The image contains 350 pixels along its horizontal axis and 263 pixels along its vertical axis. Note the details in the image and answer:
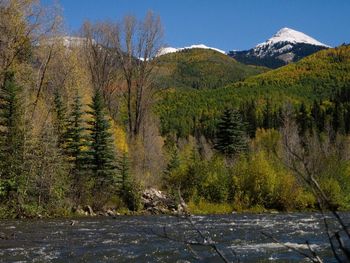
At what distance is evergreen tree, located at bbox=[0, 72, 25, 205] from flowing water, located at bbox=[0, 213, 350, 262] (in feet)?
19.2

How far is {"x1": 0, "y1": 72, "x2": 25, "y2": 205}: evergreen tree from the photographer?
3016cm

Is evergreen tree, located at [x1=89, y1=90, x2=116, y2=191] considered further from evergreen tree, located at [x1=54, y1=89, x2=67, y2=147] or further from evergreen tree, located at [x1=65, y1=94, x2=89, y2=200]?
evergreen tree, located at [x1=54, y1=89, x2=67, y2=147]

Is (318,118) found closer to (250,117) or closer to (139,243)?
(250,117)

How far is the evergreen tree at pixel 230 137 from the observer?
5312cm

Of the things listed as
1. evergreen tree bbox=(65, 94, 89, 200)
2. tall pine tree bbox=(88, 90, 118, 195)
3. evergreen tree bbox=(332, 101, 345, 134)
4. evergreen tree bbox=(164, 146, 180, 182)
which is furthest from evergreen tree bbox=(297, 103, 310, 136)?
evergreen tree bbox=(65, 94, 89, 200)

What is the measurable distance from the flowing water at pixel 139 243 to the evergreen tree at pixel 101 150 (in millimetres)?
11427

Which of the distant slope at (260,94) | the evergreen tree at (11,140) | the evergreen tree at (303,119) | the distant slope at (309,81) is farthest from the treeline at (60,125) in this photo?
the distant slope at (309,81)

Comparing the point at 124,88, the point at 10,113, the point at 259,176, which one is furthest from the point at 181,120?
the point at 10,113

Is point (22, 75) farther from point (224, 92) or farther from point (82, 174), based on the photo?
point (224, 92)

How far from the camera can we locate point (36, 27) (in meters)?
36.7

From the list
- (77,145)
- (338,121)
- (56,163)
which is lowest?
(56,163)

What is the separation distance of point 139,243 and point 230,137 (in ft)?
118

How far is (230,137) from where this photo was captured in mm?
53125

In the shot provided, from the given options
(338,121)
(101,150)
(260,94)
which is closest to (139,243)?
(101,150)
